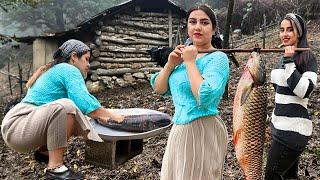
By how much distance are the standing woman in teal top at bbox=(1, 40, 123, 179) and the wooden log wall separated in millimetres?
10272

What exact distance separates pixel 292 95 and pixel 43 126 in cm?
220

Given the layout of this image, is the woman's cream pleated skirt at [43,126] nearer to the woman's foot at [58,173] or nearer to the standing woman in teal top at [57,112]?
the standing woman in teal top at [57,112]

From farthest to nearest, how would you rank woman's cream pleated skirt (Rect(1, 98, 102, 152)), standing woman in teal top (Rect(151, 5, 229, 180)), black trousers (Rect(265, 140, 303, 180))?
1. woman's cream pleated skirt (Rect(1, 98, 102, 152))
2. black trousers (Rect(265, 140, 303, 180))
3. standing woman in teal top (Rect(151, 5, 229, 180))

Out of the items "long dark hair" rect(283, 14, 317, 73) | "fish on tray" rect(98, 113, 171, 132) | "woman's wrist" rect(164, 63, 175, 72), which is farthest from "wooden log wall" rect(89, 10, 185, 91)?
"woman's wrist" rect(164, 63, 175, 72)

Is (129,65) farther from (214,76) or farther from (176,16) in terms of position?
(214,76)

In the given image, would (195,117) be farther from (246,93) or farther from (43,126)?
(43,126)

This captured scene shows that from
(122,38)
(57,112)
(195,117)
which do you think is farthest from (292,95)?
(122,38)

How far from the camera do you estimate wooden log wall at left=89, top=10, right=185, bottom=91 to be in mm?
14406

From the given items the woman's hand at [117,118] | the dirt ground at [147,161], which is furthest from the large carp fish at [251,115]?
the dirt ground at [147,161]

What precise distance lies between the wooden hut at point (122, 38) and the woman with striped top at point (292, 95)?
10640 mm

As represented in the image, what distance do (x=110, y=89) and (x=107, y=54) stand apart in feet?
4.38

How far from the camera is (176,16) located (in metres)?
16.4

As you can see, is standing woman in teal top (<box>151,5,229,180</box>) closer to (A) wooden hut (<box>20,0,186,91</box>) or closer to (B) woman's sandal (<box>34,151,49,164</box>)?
(B) woman's sandal (<box>34,151,49,164</box>)

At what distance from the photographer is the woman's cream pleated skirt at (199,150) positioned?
260 cm
